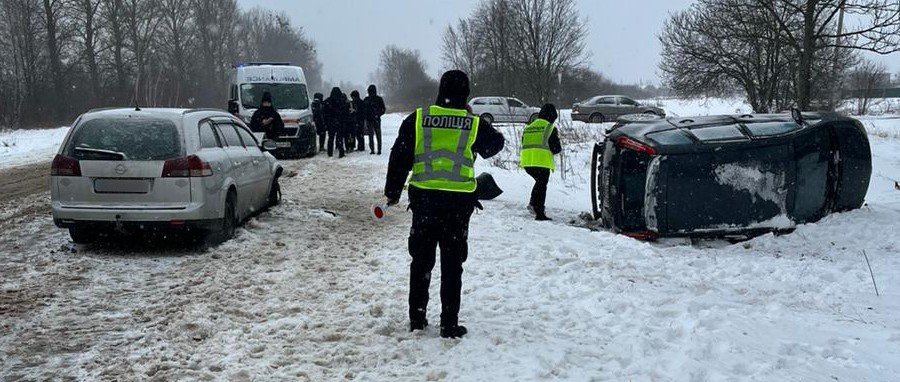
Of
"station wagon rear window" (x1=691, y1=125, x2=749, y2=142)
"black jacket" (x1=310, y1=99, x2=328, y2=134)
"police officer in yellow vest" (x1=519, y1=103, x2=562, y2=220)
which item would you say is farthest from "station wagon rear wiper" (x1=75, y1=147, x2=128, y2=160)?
"black jacket" (x1=310, y1=99, x2=328, y2=134)

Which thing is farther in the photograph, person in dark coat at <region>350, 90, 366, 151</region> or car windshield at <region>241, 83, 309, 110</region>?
car windshield at <region>241, 83, 309, 110</region>

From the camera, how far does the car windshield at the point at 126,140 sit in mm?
6234

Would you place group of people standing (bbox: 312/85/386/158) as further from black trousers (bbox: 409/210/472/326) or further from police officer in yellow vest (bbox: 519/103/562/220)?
black trousers (bbox: 409/210/472/326)

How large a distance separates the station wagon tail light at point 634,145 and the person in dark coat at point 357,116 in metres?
10.4

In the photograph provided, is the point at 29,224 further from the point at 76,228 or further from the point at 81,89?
the point at 81,89

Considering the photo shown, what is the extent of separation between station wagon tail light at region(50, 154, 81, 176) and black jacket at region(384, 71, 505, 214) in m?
3.79

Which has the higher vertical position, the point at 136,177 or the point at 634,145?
the point at 634,145

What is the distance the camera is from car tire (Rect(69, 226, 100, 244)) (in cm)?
665

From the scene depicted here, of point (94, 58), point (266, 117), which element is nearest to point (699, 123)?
point (266, 117)

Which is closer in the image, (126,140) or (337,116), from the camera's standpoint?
(126,140)

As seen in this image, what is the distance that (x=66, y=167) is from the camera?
6215mm

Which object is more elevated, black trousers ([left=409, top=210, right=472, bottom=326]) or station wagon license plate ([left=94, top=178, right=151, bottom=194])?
station wagon license plate ([left=94, top=178, right=151, bottom=194])

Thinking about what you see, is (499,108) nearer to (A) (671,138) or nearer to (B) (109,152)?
(A) (671,138)

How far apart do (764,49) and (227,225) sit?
66.9ft
